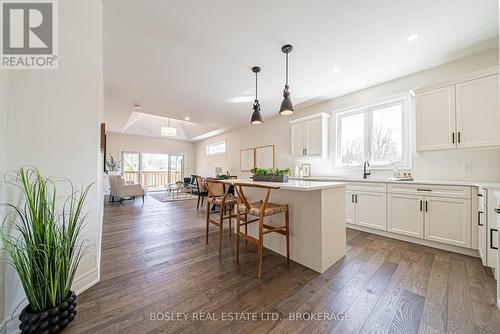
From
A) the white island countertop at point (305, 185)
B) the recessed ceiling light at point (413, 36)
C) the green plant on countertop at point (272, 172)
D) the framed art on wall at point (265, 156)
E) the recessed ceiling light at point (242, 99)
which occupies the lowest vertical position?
the white island countertop at point (305, 185)

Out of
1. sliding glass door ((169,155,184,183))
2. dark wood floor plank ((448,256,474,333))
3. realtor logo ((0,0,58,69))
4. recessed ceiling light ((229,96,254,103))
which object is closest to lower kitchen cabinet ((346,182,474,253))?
dark wood floor plank ((448,256,474,333))

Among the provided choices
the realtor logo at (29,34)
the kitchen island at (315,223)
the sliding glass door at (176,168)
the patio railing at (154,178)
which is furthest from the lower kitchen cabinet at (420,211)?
the sliding glass door at (176,168)

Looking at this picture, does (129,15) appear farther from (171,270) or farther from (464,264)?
(464,264)

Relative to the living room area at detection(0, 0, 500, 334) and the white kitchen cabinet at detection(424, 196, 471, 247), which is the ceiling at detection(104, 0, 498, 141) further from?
the white kitchen cabinet at detection(424, 196, 471, 247)

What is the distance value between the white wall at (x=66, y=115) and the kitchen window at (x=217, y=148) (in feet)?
19.6

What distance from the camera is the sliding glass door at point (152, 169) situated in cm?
828

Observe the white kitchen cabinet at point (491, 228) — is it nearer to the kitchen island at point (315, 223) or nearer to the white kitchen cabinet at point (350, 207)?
the kitchen island at point (315, 223)

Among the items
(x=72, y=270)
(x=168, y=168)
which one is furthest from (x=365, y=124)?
(x=168, y=168)

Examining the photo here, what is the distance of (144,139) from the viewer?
8547 millimetres

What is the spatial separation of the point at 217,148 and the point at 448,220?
7.36 m

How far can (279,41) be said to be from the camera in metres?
2.20

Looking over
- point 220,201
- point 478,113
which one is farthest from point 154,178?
point 478,113

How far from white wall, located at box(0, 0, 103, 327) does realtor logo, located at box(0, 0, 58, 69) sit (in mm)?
62

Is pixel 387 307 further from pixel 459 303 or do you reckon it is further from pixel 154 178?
pixel 154 178
